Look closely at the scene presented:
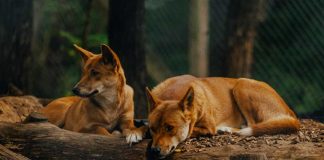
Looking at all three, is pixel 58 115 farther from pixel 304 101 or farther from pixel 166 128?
pixel 304 101

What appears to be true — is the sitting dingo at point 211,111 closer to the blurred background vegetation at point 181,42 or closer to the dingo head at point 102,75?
the dingo head at point 102,75

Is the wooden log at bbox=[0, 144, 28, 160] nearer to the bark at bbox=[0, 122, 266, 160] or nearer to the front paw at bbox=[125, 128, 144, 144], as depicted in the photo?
the bark at bbox=[0, 122, 266, 160]

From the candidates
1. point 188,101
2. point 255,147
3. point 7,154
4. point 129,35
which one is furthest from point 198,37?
point 7,154

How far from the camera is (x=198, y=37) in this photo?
12.4 meters

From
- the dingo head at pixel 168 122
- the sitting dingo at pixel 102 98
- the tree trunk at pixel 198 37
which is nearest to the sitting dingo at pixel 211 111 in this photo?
the dingo head at pixel 168 122

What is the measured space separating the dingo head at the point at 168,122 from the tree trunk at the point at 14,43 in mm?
3480

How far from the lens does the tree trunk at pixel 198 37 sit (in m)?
12.4

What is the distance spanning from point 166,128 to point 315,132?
1791 mm

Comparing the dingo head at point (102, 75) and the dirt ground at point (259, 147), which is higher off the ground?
the dingo head at point (102, 75)

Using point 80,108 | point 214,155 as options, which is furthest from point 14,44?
point 214,155

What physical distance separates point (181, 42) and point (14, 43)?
3420 mm

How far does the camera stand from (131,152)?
7.61 m

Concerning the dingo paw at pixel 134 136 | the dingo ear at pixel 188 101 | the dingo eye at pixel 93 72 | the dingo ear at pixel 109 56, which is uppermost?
the dingo ear at pixel 109 56

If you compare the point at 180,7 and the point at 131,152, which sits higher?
the point at 180,7
